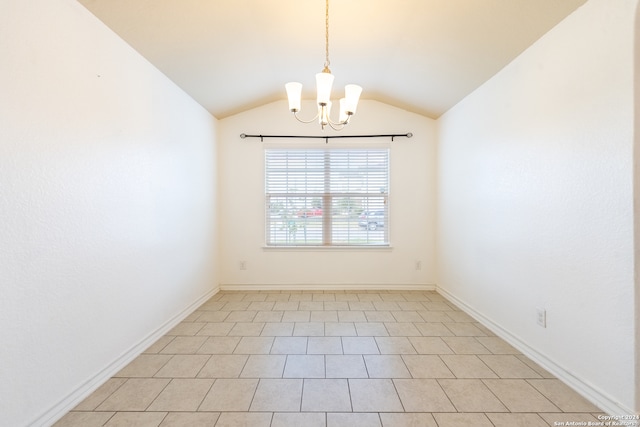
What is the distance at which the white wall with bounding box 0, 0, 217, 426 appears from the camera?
1344 millimetres

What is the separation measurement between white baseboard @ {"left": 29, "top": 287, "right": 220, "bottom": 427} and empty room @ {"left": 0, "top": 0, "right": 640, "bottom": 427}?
0.03 ft

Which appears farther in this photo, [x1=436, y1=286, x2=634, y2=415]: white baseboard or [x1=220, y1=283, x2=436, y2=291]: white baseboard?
[x1=220, y1=283, x2=436, y2=291]: white baseboard

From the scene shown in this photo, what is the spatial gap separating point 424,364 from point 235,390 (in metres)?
1.29

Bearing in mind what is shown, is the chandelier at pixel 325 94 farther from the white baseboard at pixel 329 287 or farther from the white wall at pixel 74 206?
the white baseboard at pixel 329 287

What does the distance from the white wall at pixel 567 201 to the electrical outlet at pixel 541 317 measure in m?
0.03

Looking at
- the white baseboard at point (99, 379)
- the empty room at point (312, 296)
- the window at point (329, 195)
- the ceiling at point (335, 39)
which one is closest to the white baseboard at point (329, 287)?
the empty room at point (312, 296)

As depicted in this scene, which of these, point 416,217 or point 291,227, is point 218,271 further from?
point 416,217

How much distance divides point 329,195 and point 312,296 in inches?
52.9

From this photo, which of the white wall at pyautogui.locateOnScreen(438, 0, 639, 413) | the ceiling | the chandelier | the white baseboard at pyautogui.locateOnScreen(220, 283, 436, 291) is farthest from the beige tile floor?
the ceiling

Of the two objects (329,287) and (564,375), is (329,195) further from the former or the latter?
(564,375)

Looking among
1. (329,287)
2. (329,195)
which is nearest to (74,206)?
(329,195)

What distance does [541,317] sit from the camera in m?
2.04

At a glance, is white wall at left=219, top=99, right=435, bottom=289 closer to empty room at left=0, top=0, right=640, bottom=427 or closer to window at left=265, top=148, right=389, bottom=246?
window at left=265, top=148, right=389, bottom=246

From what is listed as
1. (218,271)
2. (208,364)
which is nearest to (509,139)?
(208,364)
